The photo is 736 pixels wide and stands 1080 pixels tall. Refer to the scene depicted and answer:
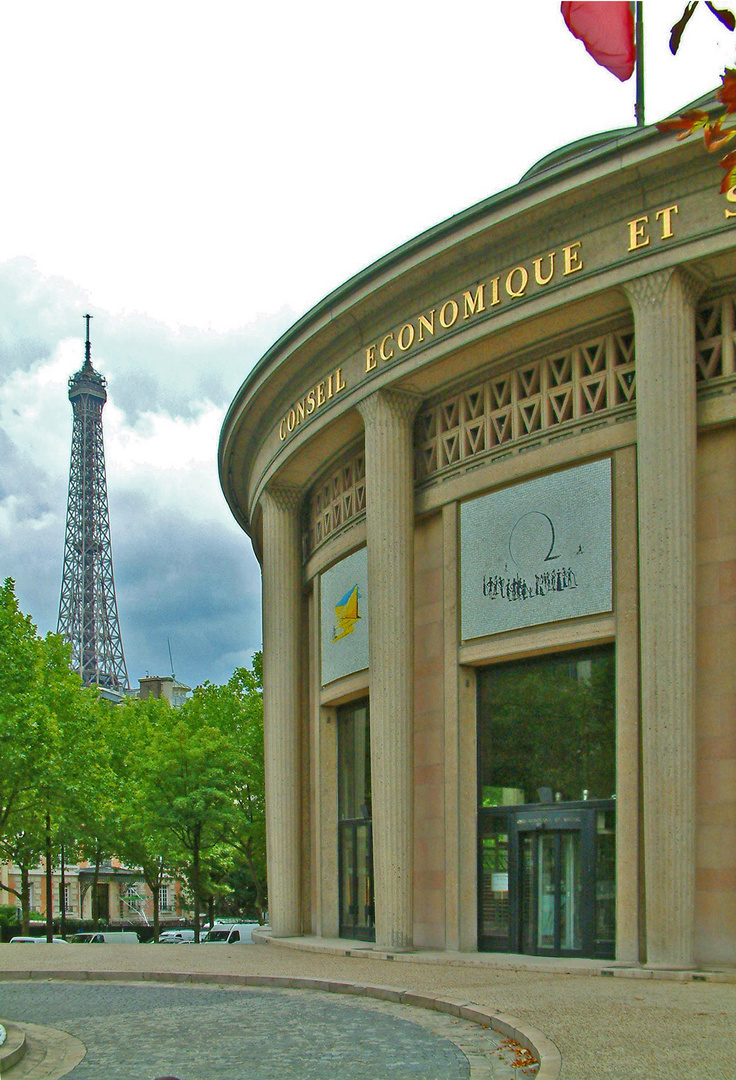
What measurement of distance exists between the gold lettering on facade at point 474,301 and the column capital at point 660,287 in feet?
11.0

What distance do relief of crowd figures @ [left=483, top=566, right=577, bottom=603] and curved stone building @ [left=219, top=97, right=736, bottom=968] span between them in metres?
0.06

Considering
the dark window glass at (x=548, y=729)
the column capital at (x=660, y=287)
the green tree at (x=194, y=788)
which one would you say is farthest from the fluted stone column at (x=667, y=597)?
the green tree at (x=194, y=788)

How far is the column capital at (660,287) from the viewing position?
19.6 meters

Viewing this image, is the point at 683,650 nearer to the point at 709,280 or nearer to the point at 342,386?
the point at 709,280

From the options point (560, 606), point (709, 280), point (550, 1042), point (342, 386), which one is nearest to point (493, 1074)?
point (550, 1042)

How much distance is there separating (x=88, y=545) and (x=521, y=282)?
145 meters

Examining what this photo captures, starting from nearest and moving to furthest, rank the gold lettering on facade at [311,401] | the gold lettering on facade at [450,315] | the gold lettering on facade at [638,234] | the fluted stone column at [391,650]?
the gold lettering on facade at [638,234]
the gold lettering on facade at [450,315]
the fluted stone column at [391,650]
the gold lettering on facade at [311,401]

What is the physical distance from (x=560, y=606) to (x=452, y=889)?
19.2ft

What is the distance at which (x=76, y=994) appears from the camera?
18.7m

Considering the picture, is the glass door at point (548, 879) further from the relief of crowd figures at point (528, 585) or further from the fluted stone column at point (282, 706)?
the fluted stone column at point (282, 706)

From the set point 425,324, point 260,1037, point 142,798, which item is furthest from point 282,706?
point 142,798

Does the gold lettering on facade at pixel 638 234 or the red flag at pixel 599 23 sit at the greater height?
the gold lettering on facade at pixel 638 234

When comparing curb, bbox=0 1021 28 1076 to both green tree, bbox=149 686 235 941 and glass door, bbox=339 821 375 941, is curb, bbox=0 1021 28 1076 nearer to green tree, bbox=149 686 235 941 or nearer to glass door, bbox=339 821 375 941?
glass door, bbox=339 821 375 941

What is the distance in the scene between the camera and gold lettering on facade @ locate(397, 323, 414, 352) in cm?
2441
